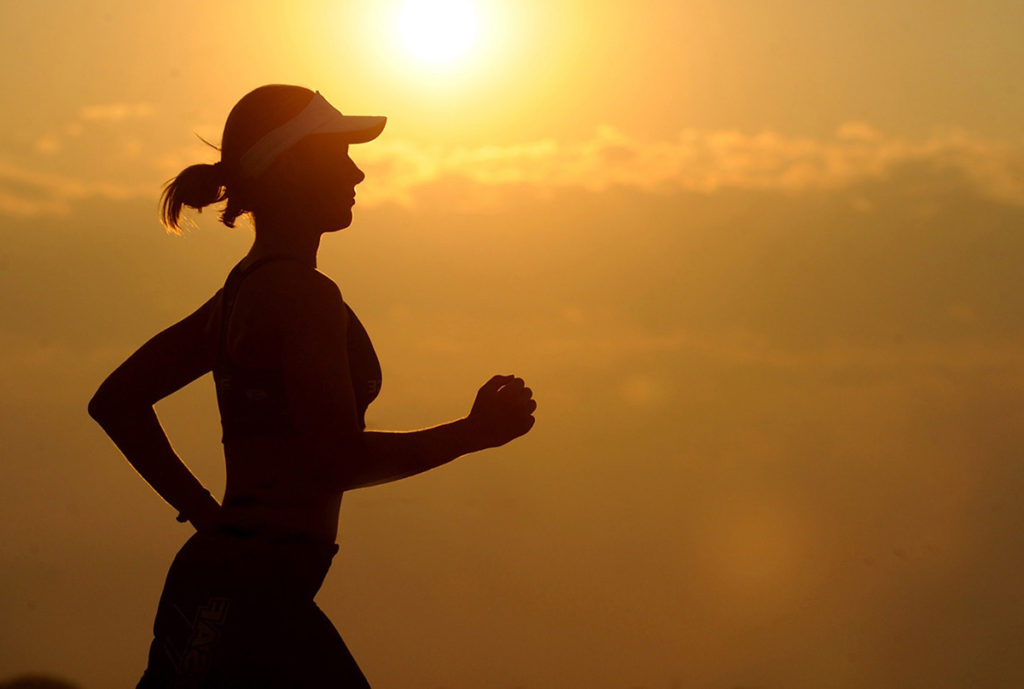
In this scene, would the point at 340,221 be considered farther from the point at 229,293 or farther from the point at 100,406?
the point at 100,406

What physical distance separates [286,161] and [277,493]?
84cm

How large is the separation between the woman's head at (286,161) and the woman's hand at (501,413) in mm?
598

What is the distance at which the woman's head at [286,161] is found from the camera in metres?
3.44

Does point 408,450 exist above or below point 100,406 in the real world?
below

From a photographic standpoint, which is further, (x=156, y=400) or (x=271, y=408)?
(x=156, y=400)

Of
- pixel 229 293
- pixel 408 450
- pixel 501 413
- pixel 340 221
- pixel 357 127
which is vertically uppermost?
pixel 357 127

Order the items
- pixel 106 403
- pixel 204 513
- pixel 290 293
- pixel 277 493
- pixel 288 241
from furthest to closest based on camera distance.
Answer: pixel 204 513
pixel 106 403
pixel 288 241
pixel 277 493
pixel 290 293

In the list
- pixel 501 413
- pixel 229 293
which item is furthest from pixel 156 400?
pixel 501 413

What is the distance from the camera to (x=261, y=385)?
3262 mm

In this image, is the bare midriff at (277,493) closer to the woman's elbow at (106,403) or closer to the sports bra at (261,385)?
the sports bra at (261,385)

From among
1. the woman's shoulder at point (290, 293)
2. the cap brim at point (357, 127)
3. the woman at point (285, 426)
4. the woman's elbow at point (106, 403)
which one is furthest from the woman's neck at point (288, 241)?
the woman's elbow at point (106, 403)

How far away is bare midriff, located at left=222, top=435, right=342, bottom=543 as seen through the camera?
3256mm

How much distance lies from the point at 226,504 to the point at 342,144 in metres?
0.96

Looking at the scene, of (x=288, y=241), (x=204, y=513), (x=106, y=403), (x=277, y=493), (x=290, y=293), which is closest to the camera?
(x=290, y=293)
